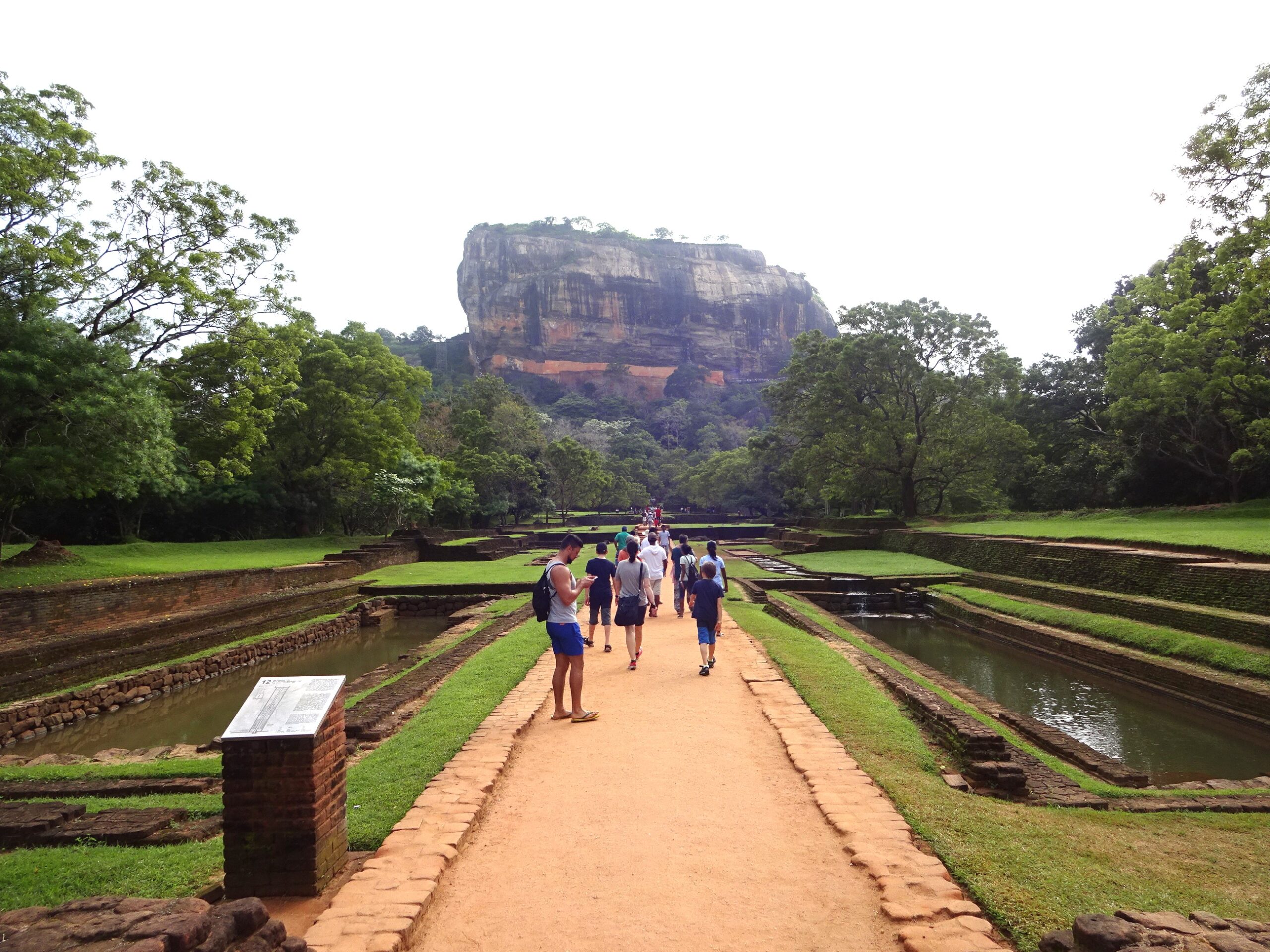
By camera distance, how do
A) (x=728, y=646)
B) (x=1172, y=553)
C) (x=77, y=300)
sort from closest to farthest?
(x=728, y=646), (x=1172, y=553), (x=77, y=300)

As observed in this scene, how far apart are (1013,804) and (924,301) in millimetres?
26681

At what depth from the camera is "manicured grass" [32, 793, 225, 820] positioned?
4.33 meters

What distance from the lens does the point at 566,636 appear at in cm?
552

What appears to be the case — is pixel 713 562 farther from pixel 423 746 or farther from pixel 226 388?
pixel 226 388

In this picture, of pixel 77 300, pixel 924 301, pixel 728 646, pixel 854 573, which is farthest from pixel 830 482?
pixel 77 300

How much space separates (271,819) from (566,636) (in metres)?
2.64

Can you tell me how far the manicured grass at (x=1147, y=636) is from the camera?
8.42 metres

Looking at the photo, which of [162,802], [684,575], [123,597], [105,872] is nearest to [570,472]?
[123,597]

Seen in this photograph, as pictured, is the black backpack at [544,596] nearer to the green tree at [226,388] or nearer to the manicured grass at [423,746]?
the manicured grass at [423,746]

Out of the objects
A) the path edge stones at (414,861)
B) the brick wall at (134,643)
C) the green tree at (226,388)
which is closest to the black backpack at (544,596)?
the path edge stones at (414,861)

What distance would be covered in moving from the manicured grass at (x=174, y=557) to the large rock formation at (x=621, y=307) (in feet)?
275

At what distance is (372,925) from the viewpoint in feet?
9.21

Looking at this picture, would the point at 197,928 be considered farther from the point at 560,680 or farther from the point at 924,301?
the point at 924,301

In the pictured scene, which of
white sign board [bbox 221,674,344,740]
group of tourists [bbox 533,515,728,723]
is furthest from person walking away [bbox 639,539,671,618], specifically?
white sign board [bbox 221,674,344,740]
